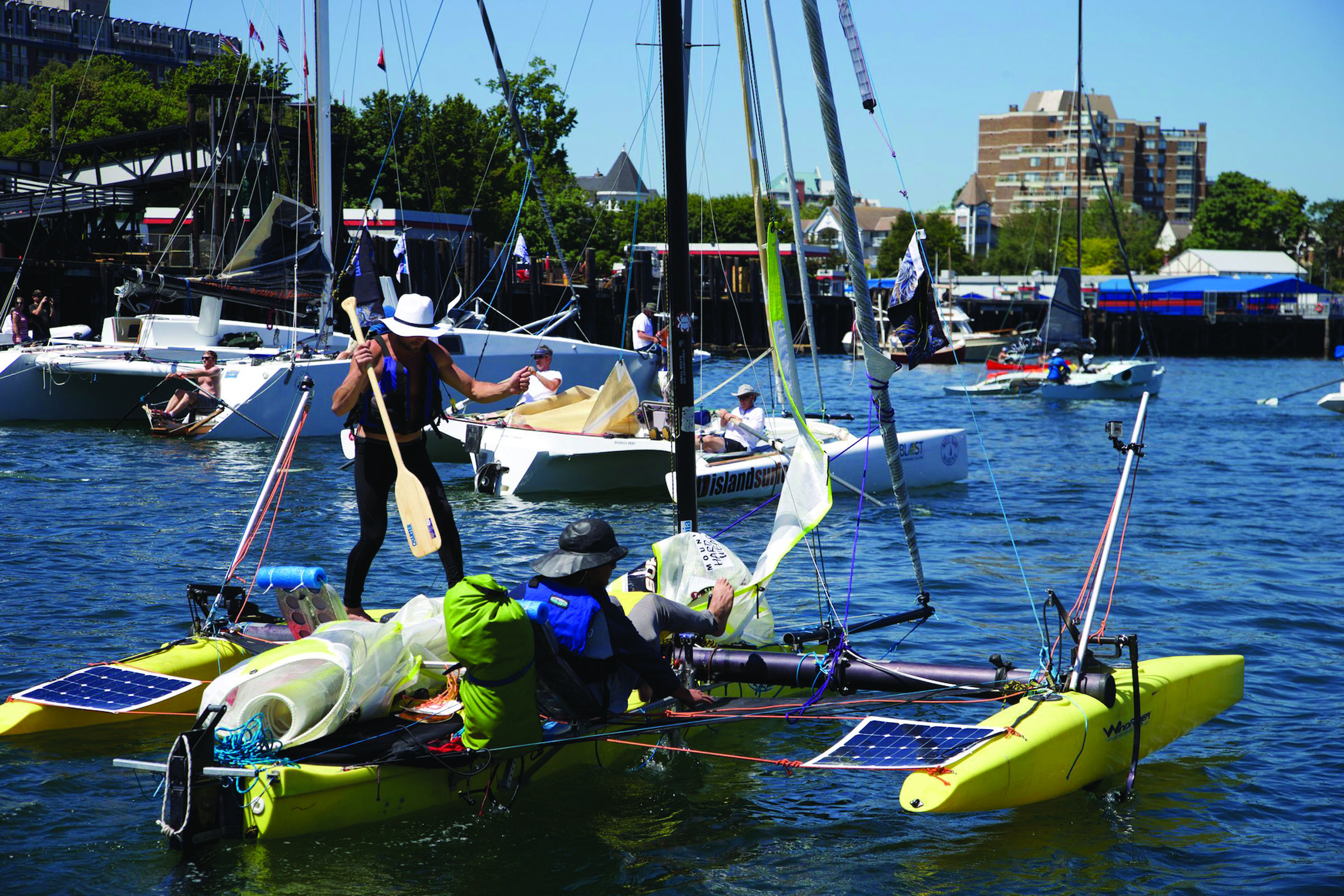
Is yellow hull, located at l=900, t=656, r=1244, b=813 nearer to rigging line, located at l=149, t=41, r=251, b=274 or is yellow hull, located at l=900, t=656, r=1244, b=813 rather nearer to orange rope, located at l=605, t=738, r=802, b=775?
orange rope, located at l=605, t=738, r=802, b=775

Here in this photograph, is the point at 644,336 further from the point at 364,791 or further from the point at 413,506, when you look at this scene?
the point at 364,791

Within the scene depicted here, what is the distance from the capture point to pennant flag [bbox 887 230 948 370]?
7809 mm

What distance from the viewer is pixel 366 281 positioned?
1900 centimetres

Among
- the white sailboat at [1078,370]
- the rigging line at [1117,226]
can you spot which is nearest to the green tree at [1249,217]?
the rigging line at [1117,226]

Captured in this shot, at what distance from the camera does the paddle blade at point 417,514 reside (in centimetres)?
681

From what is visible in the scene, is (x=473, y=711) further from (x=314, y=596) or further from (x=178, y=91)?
(x=178, y=91)

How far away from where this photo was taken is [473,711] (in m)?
5.14

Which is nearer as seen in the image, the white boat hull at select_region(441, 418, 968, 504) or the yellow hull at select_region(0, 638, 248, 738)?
the yellow hull at select_region(0, 638, 248, 738)

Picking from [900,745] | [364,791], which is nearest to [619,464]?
[900,745]

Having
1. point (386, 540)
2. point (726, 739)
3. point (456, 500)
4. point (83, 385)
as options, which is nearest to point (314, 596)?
point (726, 739)

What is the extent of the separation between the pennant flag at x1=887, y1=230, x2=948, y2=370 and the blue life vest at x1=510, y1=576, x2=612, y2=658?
3254 millimetres

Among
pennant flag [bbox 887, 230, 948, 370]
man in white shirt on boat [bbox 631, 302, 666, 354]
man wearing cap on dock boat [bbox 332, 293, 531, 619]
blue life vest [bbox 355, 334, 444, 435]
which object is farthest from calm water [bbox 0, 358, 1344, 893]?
man in white shirt on boat [bbox 631, 302, 666, 354]

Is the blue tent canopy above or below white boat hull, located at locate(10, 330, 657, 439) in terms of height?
above

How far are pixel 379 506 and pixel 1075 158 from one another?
7557 inches
